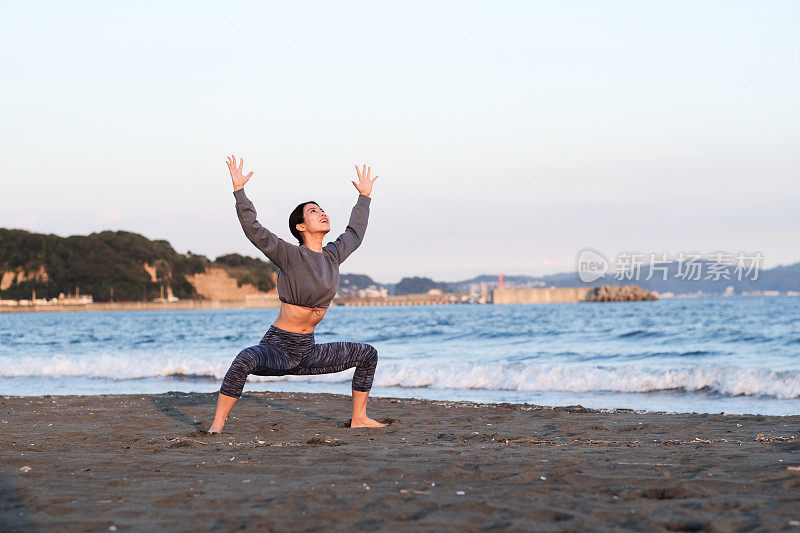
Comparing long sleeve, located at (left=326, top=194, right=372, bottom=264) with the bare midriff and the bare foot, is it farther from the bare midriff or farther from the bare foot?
the bare foot

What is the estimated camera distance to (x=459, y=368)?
1523cm

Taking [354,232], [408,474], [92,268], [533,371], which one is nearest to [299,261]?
[354,232]

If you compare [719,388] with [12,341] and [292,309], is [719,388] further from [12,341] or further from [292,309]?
[12,341]

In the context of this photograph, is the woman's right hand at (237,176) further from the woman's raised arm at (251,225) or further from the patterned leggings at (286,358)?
the patterned leggings at (286,358)

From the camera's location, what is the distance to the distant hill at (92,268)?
104812 millimetres

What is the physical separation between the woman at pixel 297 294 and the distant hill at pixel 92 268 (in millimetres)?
107968

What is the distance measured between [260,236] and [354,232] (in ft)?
3.37

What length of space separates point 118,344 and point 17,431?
25100 mm

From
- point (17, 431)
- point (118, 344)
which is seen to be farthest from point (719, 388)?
point (118, 344)

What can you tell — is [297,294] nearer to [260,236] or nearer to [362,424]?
[260,236]

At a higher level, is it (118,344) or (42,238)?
(42,238)

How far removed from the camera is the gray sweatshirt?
5945 millimetres

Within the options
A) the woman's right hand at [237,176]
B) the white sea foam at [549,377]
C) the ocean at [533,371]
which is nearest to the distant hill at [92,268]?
the ocean at [533,371]

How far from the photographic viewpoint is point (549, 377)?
1361 centimetres
